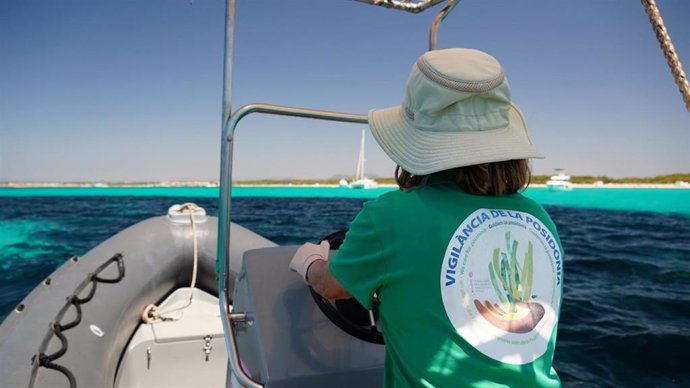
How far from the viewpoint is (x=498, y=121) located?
63 cm

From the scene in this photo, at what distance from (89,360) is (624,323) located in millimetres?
3121

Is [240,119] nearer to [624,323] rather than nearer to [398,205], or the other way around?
[398,205]

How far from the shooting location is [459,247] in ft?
1.91

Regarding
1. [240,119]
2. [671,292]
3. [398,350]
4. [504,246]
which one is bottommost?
[671,292]

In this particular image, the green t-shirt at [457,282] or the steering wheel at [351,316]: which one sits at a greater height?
the green t-shirt at [457,282]

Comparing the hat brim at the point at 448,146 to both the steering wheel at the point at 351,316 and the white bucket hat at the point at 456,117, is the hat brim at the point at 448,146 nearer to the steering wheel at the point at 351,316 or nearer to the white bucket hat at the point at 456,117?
the white bucket hat at the point at 456,117

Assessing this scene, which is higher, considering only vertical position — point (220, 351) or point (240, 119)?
point (240, 119)

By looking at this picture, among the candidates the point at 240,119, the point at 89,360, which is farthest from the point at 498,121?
the point at 89,360

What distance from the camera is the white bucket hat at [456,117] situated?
60cm

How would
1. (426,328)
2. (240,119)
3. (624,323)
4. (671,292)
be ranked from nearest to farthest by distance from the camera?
(426,328) → (240,119) → (624,323) → (671,292)

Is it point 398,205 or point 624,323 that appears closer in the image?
point 398,205

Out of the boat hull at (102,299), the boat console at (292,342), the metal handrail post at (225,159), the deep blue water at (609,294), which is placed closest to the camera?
the boat console at (292,342)

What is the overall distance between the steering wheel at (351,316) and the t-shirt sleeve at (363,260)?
0.77ft

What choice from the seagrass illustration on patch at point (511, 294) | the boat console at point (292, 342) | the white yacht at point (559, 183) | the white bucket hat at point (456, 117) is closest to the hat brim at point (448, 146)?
the white bucket hat at point (456, 117)
